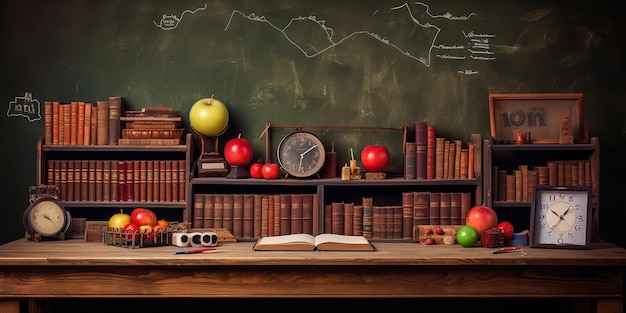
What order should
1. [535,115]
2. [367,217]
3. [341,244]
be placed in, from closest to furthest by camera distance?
[341,244]
[367,217]
[535,115]

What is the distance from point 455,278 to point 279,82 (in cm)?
183

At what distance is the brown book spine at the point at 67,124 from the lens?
14.5 ft

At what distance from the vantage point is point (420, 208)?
438 centimetres

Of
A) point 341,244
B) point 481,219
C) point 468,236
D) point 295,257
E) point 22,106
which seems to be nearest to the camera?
point 295,257

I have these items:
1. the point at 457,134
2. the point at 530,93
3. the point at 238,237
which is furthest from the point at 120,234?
the point at 530,93

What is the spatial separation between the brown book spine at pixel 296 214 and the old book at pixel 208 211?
51 cm

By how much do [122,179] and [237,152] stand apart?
77cm

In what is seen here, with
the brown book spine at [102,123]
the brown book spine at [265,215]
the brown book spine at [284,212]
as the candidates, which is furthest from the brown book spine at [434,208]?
the brown book spine at [102,123]

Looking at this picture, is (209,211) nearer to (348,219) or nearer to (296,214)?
(296,214)

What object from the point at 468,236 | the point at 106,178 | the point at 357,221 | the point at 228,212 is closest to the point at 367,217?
the point at 357,221

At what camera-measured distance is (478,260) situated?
362 cm

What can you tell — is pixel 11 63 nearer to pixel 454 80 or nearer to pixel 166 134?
pixel 166 134

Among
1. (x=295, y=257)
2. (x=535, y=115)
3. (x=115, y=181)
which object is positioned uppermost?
(x=535, y=115)

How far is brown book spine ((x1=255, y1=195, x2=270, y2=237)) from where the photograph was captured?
174 inches
